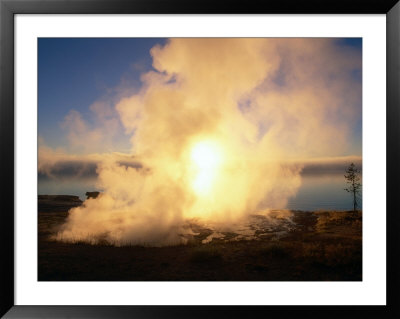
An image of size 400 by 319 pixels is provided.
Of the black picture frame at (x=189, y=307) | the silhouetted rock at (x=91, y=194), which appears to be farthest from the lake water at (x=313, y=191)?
the black picture frame at (x=189, y=307)

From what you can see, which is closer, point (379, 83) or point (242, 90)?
point (379, 83)

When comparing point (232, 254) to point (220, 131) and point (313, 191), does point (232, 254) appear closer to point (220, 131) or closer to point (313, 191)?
point (313, 191)

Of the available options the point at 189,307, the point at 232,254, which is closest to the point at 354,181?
the point at 232,254

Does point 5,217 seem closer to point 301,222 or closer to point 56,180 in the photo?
point 56,180

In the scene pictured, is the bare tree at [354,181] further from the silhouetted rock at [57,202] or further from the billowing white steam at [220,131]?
the silhouetted rock at [57,202]

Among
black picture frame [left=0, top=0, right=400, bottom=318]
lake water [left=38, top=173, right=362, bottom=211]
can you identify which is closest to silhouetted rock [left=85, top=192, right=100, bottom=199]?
lake water [left=38, top=173, right=362, bottom=211]

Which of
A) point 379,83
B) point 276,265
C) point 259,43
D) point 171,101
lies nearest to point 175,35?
point 171,101
